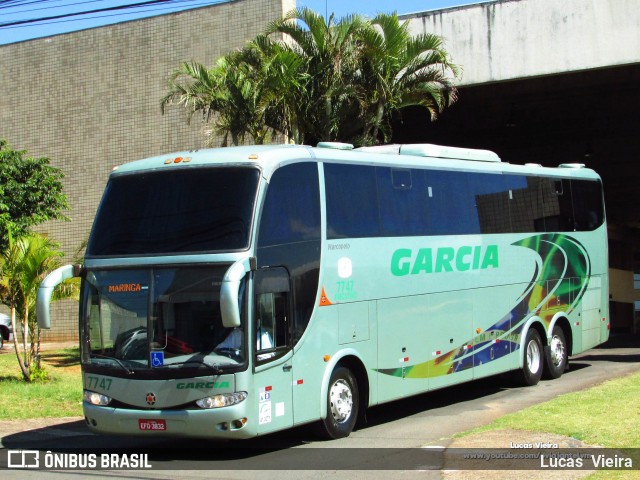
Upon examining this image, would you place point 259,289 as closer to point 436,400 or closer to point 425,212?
point 425,212

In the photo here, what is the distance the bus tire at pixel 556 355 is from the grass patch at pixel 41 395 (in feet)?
28.4

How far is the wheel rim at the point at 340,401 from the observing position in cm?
1177

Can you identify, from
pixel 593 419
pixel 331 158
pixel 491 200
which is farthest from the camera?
pixel 491 200

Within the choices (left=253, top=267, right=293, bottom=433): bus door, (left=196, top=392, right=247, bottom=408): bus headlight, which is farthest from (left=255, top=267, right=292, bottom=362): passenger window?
(left=196, top=392, right=247, bottom=408): bus headlight

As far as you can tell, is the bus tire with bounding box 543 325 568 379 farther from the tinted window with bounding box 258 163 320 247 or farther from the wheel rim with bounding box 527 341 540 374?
the tinted window with bounding box 258 163 320 247

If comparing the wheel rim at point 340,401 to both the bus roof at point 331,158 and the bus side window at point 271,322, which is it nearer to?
the bus side window at point 271,322

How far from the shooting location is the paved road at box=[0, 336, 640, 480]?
32.5 feet

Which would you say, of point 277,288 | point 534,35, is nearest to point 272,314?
point 277,288

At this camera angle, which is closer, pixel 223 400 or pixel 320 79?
pixel 223 400

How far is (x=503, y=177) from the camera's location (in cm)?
1611

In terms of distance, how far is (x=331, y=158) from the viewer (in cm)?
1225

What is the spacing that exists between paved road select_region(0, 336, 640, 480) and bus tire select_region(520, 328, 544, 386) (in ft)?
0.65

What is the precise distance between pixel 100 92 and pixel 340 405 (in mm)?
17602

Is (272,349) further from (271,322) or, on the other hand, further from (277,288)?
(277,288)
